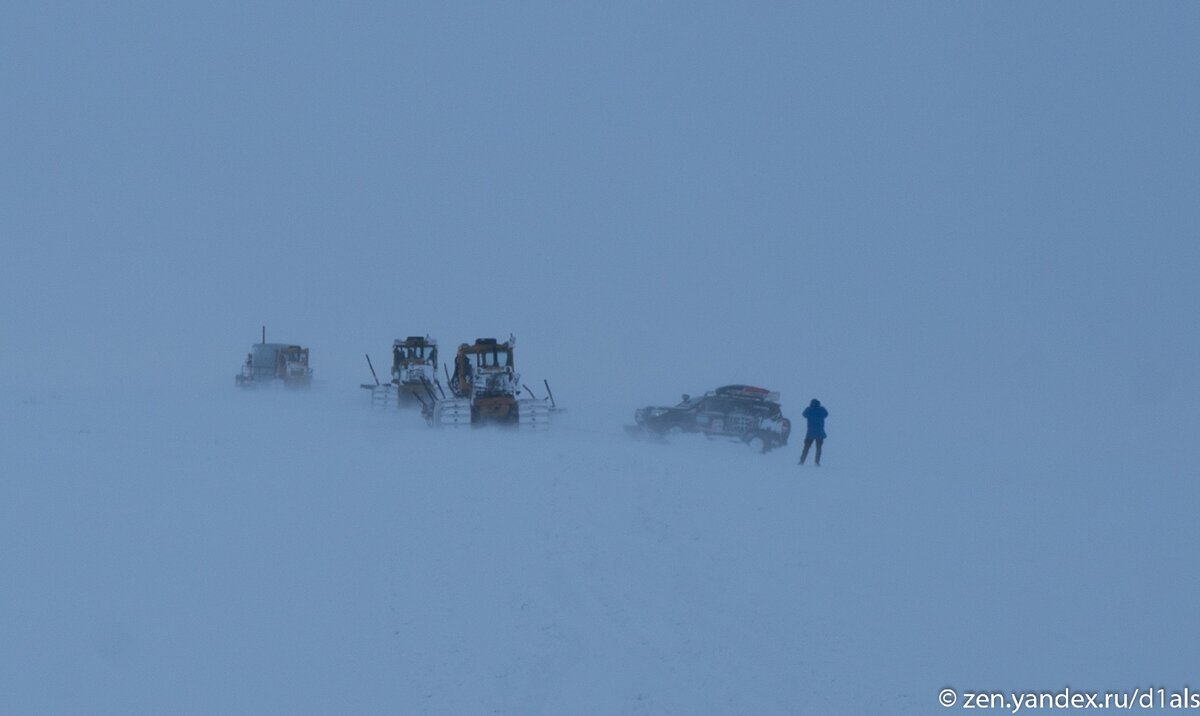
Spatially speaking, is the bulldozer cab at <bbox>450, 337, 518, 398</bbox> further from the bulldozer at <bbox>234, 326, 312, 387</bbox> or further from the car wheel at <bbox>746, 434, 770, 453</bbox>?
the bulldozer at <bbox>234, 326, 312, 387</bbox>

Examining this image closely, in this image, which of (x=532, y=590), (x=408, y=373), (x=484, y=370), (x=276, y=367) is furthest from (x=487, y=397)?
(x=276, y=367)

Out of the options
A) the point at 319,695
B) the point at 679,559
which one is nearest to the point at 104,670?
the point at 319,695

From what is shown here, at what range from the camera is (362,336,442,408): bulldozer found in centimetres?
3114

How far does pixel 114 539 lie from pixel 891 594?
10.3 metres

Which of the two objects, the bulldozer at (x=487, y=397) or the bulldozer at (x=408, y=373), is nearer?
the bulldozer at (x=487, y=397)

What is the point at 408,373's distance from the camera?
32.0 metres

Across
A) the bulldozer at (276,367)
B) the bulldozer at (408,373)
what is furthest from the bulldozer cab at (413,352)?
the bulldozer at (276,367)

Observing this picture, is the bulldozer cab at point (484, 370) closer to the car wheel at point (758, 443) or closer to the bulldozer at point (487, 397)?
the bulldozer at point (487, 397)

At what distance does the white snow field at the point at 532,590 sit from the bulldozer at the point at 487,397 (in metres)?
7.05

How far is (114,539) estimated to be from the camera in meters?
11.4

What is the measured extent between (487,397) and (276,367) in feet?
74.3

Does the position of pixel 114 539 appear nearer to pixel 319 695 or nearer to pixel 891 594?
pixel 319 695

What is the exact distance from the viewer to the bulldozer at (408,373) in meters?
31.1

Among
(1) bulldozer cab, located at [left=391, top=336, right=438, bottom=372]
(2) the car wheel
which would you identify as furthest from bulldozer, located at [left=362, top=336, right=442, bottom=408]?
(2) the car wheel
